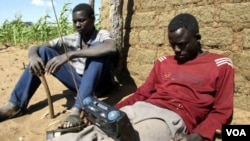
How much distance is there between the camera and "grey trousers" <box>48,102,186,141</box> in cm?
239

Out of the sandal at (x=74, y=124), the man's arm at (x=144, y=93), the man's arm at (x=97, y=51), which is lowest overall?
the sandal at (x=74, y=124)

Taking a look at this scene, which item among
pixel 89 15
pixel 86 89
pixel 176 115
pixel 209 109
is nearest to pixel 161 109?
pixel 176 115

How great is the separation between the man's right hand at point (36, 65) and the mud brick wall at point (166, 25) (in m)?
1.24

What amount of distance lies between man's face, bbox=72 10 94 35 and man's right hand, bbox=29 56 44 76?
0.55m

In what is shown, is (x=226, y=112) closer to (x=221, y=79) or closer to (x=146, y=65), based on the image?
(x=221, y=79)

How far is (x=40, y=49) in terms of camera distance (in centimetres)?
373

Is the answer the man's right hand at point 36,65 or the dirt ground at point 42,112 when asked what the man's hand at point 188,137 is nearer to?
the dirt ground at point 42,112

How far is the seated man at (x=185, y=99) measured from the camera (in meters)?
2.46

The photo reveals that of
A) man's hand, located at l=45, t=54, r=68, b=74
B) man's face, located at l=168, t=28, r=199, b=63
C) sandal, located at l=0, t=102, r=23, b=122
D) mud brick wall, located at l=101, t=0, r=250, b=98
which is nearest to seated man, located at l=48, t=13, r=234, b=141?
man's face, located at l=168, t=28, r=199, b=63

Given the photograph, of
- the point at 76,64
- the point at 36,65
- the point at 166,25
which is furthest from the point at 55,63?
the point at 166,25

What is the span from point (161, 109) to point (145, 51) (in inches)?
66.5

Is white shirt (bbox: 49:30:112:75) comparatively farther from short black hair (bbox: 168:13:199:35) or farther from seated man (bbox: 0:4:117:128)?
short black hair (bbox: 168:13:199:35)

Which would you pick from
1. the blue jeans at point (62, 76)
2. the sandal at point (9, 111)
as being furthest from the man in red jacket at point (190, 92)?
the sandal at point (9, 111)

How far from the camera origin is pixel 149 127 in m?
2.46
